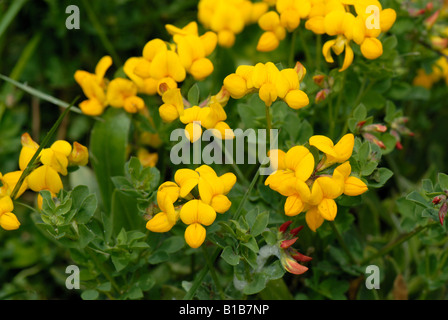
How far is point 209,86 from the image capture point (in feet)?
10.0

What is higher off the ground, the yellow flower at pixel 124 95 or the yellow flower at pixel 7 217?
the yellow flower at pixel 124 95

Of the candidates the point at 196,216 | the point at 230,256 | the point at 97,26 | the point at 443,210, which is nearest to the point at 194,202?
the point at 196,216

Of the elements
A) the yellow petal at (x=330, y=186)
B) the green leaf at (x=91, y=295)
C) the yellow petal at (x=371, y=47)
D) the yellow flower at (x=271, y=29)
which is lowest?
the green leaf at (x=91, y=295)

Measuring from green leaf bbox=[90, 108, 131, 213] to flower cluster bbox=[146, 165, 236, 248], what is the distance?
2.64 feet

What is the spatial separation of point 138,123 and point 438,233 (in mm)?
1338

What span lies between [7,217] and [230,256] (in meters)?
0.74

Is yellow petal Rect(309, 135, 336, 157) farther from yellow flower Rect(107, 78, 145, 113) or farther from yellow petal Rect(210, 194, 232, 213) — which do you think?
yellow flower Rect(107, 78, 145, 113)

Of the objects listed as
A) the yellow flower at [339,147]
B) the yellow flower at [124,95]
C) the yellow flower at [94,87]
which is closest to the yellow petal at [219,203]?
the yellow flower at [339,147]

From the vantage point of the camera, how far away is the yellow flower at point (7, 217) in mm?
1813

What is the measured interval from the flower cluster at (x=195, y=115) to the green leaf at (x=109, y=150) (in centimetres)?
64

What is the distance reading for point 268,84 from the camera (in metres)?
1.86

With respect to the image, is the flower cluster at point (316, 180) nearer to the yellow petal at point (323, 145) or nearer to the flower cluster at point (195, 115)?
the yellow petal at point (323, 145)

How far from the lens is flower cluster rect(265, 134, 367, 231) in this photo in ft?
5.66
